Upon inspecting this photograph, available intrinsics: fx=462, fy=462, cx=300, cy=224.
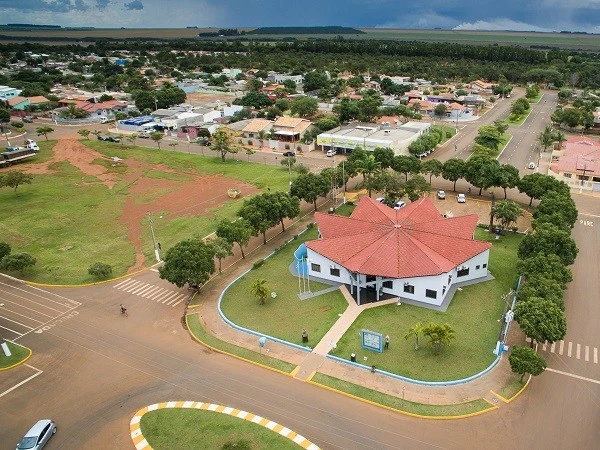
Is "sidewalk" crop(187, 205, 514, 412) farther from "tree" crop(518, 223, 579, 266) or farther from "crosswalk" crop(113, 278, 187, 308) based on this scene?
"tree" crop(518, 223, 579, 266)

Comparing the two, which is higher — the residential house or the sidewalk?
the residential house

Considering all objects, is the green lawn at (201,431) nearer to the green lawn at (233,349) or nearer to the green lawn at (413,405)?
the green lawn at (233,349)

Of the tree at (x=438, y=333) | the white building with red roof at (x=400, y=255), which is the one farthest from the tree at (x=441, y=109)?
the tree at (x=438, y=333)

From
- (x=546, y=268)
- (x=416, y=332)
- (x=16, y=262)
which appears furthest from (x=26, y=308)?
(x=546, y=268)

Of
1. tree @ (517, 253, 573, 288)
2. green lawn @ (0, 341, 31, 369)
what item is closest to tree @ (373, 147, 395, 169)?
tree @ (517, 253, 573, 288)

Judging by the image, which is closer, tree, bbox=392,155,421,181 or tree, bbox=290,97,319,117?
tree, bbox=392,155,421,181

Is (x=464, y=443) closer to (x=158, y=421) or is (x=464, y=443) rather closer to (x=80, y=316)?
(x=158, y=421)

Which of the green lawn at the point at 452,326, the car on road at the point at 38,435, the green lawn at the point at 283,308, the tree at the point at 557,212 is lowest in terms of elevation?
the green lawn at the point at 452,326
